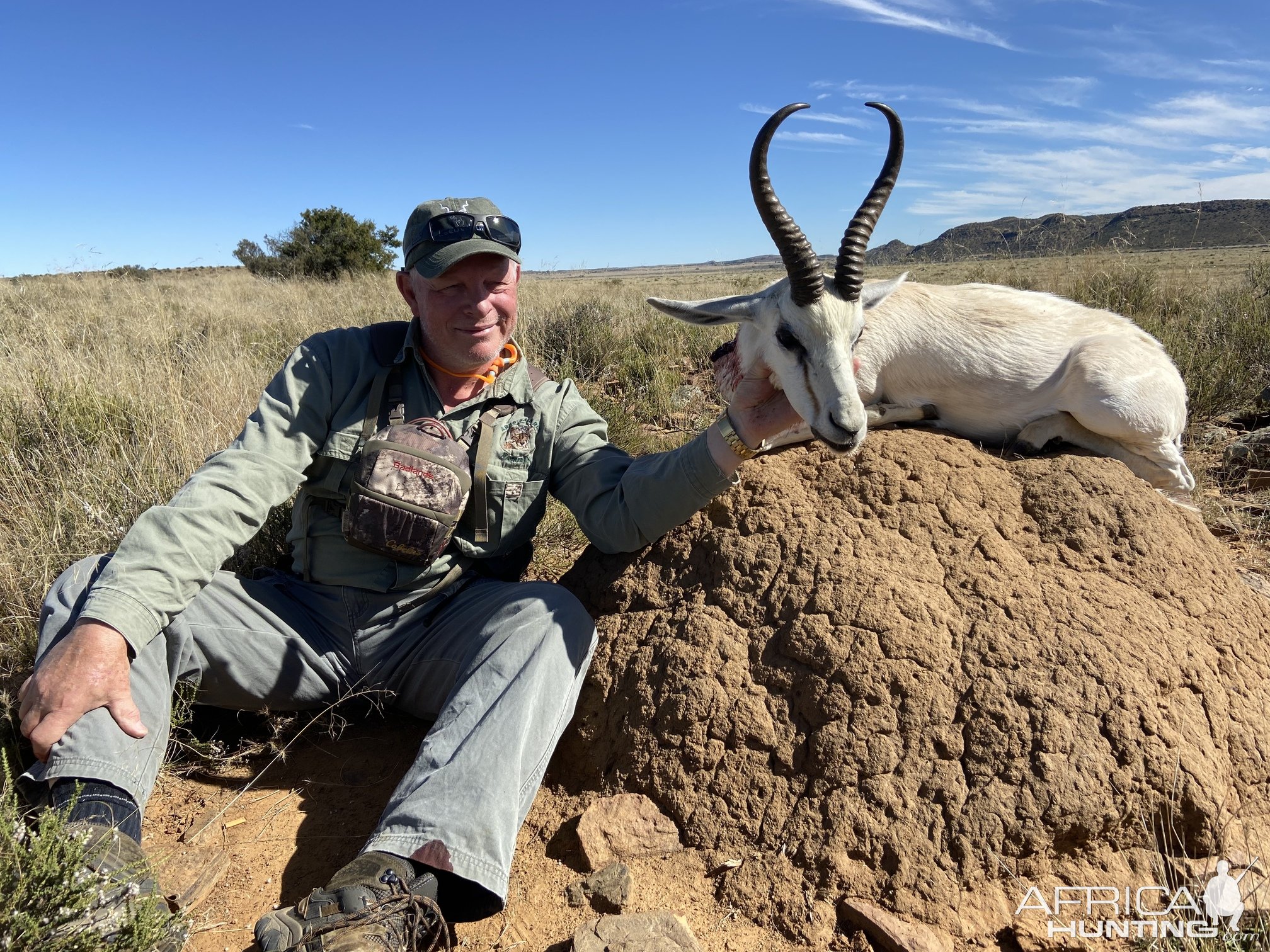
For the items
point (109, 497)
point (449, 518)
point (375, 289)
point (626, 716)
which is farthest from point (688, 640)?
point (375, 289)

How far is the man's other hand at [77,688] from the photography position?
2420mm

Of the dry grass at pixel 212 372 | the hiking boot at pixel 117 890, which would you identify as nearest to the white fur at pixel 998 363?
the dry grass at pixel 212 372

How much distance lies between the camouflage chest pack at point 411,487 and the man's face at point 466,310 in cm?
31

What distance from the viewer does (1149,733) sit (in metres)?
2.81

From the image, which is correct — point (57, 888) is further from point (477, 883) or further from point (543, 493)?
point (543, 493)

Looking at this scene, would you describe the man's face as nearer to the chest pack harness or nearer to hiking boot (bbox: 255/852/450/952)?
the chest pack harness

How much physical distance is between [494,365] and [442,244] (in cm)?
58

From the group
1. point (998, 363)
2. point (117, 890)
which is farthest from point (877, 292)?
point (117, 890)

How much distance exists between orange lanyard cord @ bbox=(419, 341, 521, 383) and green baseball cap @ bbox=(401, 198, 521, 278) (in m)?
0.39

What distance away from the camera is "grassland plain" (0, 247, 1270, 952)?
4.57m

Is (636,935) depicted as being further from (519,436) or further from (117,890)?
(519,436)

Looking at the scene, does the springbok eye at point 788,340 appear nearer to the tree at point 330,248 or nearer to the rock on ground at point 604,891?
the rock on ground at point 604,891

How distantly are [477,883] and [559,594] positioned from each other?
3.64 feet

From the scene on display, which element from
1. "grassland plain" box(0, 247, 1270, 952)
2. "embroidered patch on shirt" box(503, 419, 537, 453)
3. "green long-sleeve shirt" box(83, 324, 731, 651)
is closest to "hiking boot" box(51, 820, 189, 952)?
"green long-sleeve shirt" box(83, 324, 731, 651)
